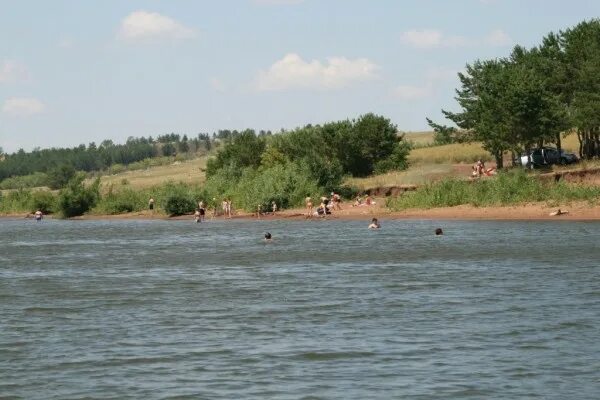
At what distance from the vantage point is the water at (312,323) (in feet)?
59.9

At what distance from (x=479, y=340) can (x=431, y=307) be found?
5198mm

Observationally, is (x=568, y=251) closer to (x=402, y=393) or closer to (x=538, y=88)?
(x=402, y=393)

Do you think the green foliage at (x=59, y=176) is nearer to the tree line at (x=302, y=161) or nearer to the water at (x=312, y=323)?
the tree line at (x=302, y=161)

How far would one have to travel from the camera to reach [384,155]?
338 feet

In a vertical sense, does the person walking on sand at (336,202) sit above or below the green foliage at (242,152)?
below

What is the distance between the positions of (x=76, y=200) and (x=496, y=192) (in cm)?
5172

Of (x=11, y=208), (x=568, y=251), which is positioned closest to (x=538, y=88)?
(x=568, y=251)

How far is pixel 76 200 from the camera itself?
108 metres

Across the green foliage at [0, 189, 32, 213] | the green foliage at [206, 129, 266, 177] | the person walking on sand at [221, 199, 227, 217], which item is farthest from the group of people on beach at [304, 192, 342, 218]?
the green foliage at [0, 189, 32, 213]

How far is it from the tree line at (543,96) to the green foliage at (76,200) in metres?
38.6

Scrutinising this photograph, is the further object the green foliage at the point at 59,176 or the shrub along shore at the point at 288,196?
the green foliage at the point at 59,176

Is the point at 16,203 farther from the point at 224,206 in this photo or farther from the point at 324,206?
the point at 324,206

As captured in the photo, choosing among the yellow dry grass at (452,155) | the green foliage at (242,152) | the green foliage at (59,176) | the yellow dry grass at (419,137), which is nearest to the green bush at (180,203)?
the yellow dry grass at (452,155)

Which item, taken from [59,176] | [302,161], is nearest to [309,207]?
[302,161]
